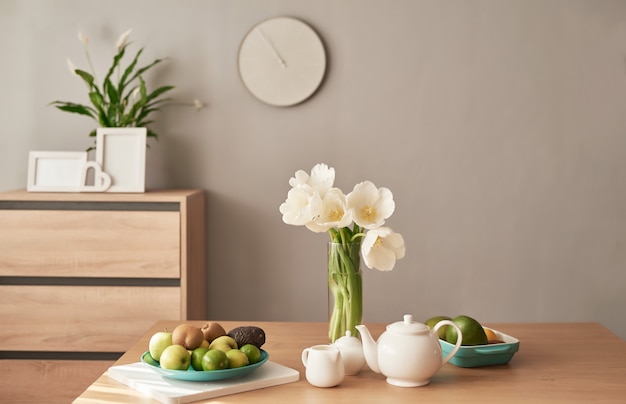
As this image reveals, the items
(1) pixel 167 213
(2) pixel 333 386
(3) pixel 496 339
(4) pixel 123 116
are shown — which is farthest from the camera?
(4) pixel 123 116

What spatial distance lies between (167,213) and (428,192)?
3.97ft

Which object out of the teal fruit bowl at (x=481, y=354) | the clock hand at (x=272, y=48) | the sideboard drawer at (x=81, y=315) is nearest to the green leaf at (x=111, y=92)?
the clock hand at (x=272, y=48)

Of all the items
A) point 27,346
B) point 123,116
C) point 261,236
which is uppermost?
point 123,116

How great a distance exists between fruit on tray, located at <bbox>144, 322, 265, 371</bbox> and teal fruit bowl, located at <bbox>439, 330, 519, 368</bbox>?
475mm

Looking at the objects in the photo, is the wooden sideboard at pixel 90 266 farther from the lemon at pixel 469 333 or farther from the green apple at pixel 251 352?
the lemon at pixel 469 333

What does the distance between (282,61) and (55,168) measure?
1.12 meters

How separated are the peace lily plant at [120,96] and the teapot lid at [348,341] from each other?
191cm

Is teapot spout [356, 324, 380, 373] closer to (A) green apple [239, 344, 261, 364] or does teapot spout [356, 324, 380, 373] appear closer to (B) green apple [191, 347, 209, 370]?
(A) green apple [239, 344, 261, 364]

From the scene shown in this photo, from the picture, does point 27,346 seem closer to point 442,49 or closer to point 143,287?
point 143,287

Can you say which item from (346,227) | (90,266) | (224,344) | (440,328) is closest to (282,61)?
(90,266)

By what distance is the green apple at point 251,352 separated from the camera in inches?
70.4

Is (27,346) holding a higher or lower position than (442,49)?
lower

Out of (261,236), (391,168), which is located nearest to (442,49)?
(391,168)

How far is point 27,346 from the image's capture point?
3.18 m
